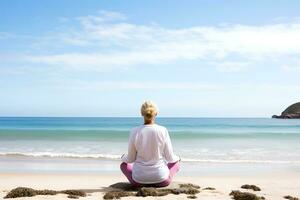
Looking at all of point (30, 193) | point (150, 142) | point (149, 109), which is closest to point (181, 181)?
point (150, 142)

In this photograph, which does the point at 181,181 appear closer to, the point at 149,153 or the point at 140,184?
the point at 140,184

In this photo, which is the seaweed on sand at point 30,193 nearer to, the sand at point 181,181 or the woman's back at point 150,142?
the sand at point 181,181

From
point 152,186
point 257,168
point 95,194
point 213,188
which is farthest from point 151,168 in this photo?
point 257,168

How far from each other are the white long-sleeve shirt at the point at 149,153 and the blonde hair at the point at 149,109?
0.60 feet

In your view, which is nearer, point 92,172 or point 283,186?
point 283,186

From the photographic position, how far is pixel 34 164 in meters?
13.4

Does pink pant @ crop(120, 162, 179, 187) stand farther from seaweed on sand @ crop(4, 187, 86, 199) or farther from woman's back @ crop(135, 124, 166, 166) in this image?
seaweed on sand @ crop(4, 187, 86, 199)

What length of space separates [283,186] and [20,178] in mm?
5591

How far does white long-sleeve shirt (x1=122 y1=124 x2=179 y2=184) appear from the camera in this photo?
7129mm

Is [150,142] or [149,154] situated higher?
[150,142]

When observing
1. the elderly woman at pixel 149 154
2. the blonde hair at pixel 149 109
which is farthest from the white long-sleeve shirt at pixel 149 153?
the blonde hair at pixel 149 109

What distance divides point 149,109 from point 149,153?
2.43ft

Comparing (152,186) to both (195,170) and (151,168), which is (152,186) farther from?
(195,170)

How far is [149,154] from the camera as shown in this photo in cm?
722
